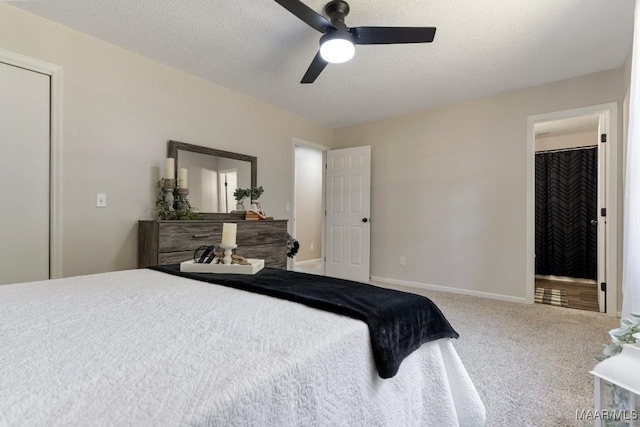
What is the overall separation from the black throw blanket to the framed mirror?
209cm

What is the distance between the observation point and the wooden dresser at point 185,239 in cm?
264

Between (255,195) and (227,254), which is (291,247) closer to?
(255,195)

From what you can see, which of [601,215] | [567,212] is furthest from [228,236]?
[567,212]

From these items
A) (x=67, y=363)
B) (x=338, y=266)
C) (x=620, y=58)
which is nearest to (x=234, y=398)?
(x=67, y=363)

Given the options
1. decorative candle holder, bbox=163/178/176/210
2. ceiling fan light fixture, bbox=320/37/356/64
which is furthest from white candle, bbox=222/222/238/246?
decorative candle holder, bbox=163/178/176/210

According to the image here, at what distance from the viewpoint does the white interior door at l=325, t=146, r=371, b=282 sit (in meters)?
4.67

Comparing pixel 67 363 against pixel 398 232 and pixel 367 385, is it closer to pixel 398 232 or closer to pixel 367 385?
pixel 367 385

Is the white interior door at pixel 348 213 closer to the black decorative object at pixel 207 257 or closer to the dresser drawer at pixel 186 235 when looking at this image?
the dresser drawer at pixel 186 235

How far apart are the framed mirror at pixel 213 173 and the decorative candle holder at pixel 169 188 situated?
0.22 m

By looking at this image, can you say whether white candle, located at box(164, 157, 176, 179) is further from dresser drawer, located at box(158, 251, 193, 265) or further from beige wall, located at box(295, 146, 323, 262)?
beige wall, located at box(295, 146, 323, 262)

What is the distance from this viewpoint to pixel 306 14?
183 centimetres

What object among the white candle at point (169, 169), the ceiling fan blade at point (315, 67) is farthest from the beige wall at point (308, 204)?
the ceiling fan blade at point (315, 67)

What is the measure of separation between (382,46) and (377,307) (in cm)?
234

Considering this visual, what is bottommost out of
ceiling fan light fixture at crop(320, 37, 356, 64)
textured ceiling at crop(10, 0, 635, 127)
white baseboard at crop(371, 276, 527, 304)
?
white baseboard at crop(371, 276, 527, 304)
